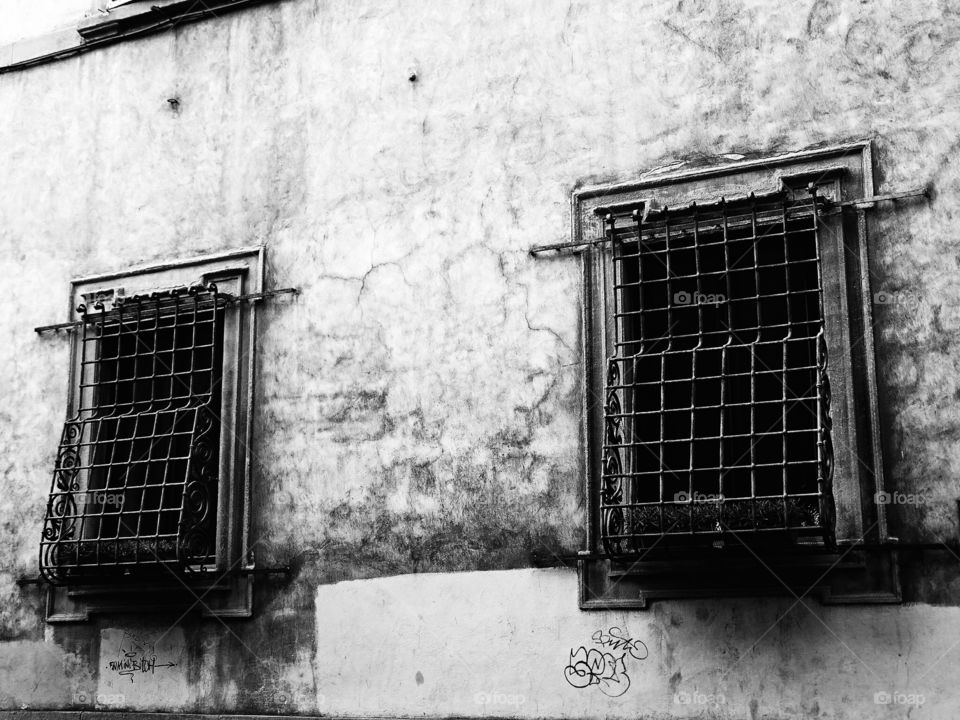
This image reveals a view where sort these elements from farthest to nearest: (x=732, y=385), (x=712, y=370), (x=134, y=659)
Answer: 1. (x=134, y=659)
2. (x=712, y=370)
3. (x=732, y=385)

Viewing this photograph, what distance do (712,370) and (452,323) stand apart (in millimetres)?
1505

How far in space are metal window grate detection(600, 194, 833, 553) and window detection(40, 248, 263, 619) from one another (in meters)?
2.40

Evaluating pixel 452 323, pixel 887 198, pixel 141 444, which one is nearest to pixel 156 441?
pixel 141 444

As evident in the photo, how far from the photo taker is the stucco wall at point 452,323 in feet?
20.5

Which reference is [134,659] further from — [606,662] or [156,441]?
[606,662]

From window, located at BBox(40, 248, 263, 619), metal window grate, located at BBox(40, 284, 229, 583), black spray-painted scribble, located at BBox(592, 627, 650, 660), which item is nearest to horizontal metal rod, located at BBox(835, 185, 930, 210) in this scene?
black spray-painted scribble, located at BBox(592, 627, 650, 660)

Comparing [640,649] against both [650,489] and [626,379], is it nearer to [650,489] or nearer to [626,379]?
[650,489]

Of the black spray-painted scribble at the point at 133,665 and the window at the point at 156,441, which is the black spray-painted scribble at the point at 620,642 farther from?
the black spray-painted scribble at the point at 133,665

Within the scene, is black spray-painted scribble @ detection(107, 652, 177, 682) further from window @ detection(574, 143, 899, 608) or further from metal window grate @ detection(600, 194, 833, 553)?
metal window grate @ detection(600, 194, 833, 553)

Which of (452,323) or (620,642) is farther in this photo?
(452,323)

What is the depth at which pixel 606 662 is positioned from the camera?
21.3 feet

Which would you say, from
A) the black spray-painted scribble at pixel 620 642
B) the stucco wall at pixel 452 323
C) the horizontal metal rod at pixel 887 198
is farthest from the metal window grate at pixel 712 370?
the black spray-painted scribble at pixel 620 642

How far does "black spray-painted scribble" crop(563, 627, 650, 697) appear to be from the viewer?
6453 mm

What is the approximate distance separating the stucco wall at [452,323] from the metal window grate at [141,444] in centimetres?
32
